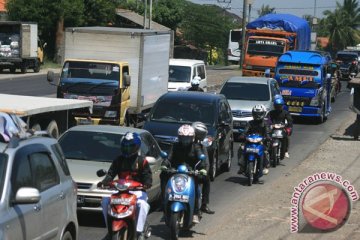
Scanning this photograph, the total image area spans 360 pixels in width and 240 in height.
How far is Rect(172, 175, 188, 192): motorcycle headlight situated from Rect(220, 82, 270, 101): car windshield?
14293 mm

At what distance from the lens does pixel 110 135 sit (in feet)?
45.0

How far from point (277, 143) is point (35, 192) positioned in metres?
12.9

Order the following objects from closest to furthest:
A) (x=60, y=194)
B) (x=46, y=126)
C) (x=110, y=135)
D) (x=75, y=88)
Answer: (x=60, y=194), (x=110, y=135), (x=46, y=126), (x=75, y=88)

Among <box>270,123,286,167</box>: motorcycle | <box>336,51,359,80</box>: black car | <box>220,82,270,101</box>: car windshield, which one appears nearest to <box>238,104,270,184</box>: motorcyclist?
<box>270,123,286,167</box>: motorcycle

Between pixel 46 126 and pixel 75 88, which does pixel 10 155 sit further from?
pixel 75 88

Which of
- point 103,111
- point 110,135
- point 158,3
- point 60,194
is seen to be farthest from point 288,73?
point 158,3

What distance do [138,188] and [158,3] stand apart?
279 feet

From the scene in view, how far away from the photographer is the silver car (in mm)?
7156

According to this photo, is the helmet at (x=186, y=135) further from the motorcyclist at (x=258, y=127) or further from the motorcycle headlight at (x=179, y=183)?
the motorcyclist at (x=258, y=127)

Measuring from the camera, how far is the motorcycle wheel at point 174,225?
10.9 m

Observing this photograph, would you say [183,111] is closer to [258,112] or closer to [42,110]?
[258,112]

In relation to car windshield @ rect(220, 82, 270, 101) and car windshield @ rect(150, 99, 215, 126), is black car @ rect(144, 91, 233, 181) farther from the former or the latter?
car windshield @ rect(220, 82, 270, 101)

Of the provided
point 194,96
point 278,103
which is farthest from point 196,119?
point 278,103

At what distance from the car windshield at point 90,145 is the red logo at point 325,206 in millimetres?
3323
